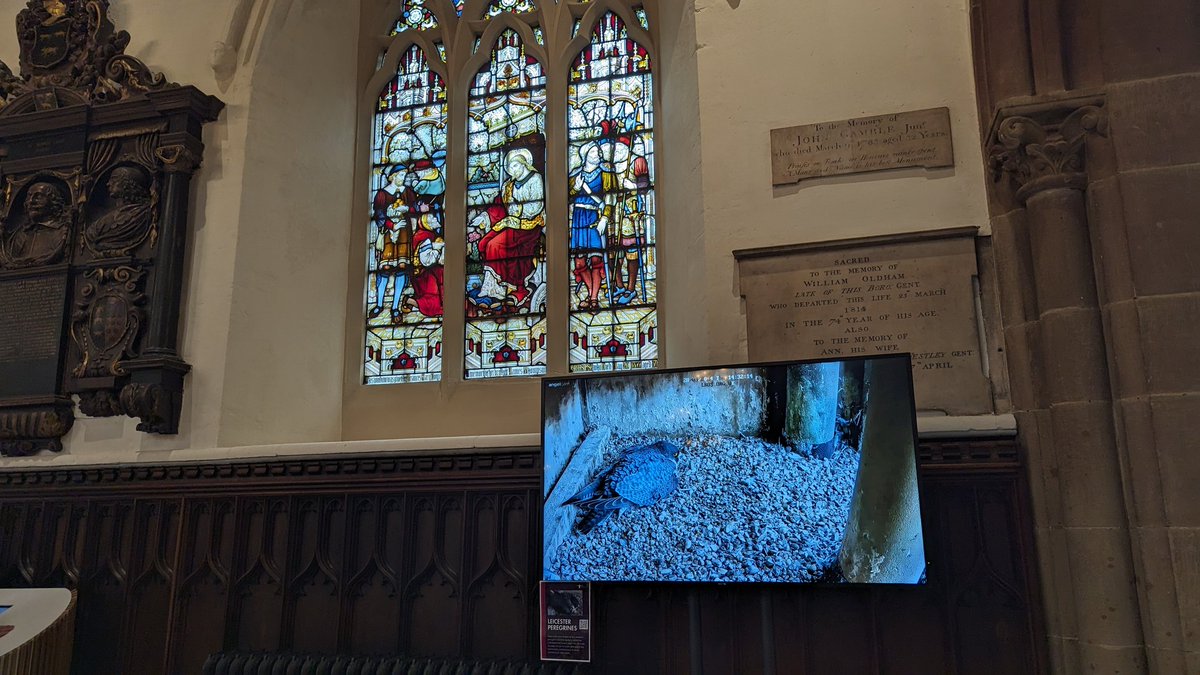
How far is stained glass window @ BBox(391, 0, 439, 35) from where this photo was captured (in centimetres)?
582

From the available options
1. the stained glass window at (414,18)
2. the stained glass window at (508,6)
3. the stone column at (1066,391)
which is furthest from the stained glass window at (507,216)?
the stone column at (1066,391)

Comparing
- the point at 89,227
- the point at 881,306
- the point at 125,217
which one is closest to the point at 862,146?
the point at 881,306

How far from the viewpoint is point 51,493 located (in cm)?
448

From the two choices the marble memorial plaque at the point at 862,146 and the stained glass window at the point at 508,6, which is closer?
the marble memorial plaque at the point at 862,146

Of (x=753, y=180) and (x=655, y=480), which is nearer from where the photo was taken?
(x=655, y=480)

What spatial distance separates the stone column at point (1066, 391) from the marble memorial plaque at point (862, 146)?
32 centimetres

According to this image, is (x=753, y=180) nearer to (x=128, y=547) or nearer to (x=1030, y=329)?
(x=1030, y=329)

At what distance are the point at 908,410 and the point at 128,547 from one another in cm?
367

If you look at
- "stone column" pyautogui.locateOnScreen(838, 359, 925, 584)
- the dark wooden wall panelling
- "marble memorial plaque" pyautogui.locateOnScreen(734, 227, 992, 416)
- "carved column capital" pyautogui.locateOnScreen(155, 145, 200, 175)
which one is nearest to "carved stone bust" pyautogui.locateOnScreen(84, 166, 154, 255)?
"carved column capital" pyautogui.locateOnScreen(155, 145, 200, 175)

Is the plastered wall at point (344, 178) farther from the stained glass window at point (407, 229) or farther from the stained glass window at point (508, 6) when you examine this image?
the stained glass window at point (508, 6)

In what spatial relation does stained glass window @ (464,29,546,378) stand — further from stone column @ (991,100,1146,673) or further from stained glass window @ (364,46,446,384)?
stone column @ (991,100,1146,673)

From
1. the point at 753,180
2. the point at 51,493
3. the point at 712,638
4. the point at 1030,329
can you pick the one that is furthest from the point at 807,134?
the point at 51,493

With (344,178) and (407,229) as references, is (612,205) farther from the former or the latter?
(344,178)

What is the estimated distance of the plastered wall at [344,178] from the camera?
3.75 metres
